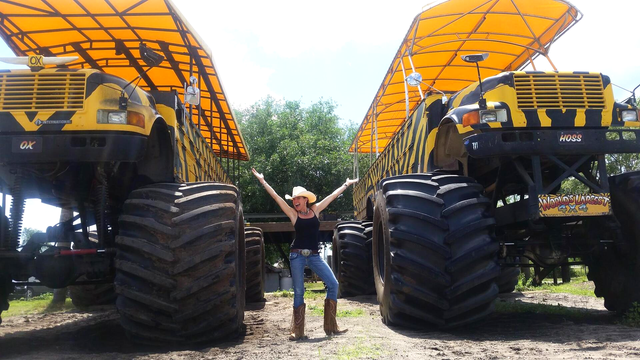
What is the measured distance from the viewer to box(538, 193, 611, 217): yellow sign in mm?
4914

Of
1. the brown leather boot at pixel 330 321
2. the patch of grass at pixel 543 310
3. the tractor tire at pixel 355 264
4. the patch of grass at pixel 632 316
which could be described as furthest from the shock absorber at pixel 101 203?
the tractor tire at pixel 355 264

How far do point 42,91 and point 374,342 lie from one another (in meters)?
3.65

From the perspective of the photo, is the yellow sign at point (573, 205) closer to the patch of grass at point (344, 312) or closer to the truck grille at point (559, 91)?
the truck grille at point (559, 91)

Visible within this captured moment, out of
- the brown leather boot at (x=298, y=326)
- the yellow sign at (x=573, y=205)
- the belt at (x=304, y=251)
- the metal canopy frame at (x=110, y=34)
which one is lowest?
the brown leather boot at (x=298, y=326)

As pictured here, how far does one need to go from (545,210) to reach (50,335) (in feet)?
17.4

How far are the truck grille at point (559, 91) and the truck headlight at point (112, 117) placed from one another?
3677 mm

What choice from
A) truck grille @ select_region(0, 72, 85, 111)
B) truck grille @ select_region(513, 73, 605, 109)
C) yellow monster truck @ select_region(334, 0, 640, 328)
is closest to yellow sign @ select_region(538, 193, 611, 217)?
yellow monster truck @ select_region(334, 0, 640, 328)

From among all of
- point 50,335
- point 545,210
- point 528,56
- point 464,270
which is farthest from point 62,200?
point 528,56

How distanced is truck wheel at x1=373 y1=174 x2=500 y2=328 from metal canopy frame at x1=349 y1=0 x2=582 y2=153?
2.50 meters

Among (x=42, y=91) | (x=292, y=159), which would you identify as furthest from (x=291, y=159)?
(x=42, y=91)

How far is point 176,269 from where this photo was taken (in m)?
4.46

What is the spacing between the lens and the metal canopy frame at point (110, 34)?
22.4 ft

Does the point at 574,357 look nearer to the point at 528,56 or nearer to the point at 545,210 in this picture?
the point at 545,210

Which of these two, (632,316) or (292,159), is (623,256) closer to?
(632,316)
